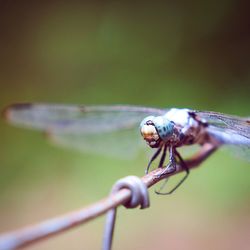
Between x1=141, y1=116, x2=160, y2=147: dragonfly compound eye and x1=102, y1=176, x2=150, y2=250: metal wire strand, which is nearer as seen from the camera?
x1=102, y1=176, x2=150, y2=250: metal wire strand

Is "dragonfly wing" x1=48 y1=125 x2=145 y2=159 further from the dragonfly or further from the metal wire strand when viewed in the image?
the metal wire strand

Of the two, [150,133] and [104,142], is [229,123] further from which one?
[104,142]

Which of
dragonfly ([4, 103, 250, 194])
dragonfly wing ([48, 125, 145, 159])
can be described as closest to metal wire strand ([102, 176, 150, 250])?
dragonfly ([4, 103, 250, 194])

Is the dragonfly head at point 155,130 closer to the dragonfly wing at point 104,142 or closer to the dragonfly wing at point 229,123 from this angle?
the dragonfly wing at point 229,123

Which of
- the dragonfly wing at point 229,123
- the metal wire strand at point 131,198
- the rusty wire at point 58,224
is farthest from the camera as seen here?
the dragonfly wing at point 229,123

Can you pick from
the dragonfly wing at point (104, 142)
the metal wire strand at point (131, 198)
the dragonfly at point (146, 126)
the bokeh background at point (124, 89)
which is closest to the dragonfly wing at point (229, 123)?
the dragonfly at point (146, 126)

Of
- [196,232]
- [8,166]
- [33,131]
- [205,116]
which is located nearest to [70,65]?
[33,131]
